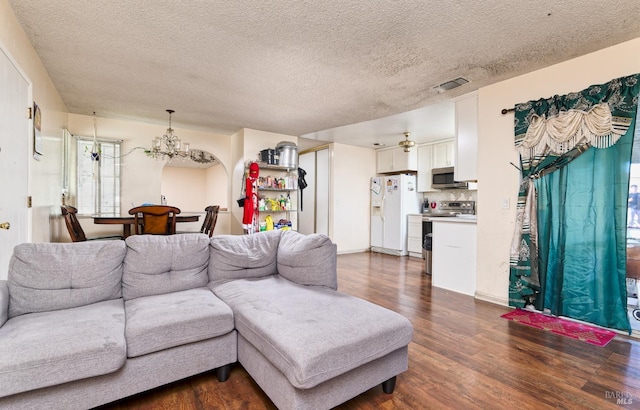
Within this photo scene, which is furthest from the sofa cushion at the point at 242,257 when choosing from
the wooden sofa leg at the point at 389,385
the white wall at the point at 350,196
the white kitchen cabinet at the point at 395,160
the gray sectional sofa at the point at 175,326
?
the white kitchen cabinet at the point at 395,160

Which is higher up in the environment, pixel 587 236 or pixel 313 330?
pixel 587 236

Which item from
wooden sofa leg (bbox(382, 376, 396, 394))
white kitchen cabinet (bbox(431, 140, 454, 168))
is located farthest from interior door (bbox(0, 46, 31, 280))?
white kitchen cabinet (bbox(431, 140, 454, 168))

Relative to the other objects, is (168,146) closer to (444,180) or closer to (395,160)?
(395,160)

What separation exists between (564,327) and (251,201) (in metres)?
4.20

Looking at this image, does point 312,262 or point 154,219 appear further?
point 154,219

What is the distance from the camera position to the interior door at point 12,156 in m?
2.01

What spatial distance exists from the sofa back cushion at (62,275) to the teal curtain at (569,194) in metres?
3.66

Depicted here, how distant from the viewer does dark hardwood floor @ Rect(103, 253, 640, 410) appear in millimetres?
1637

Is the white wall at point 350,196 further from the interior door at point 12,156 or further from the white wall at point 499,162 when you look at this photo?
the interior door at point 12,156

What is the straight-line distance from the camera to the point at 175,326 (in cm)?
163

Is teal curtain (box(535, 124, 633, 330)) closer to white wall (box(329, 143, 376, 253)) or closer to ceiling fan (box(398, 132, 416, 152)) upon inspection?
ceiling fan (box(398, 132, 416, 152))

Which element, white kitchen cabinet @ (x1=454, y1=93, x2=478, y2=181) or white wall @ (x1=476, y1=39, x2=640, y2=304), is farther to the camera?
white kitchen cabinet @ (x1=454, y1=93, x2=478, y2=181)

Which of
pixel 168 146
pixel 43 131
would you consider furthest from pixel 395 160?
pixel 43 131
